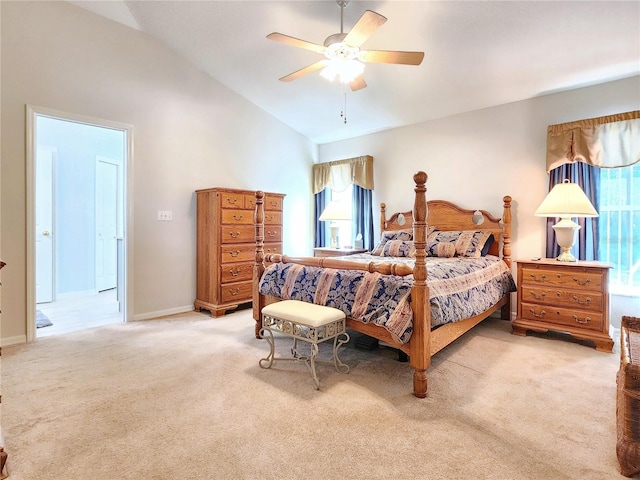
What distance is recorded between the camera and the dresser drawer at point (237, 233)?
159 inches

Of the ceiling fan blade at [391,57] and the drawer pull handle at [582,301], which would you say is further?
the drawer pull handle at [582,301]

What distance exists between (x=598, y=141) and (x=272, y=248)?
149 inches

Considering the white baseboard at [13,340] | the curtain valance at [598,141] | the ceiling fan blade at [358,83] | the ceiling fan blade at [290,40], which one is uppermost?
the ceiling fan blade at [290,40]

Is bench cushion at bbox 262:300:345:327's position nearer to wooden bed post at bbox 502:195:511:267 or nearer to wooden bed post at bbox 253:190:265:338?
wooden bed post at bbox 253:190:265:338

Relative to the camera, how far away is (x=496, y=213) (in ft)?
13.1

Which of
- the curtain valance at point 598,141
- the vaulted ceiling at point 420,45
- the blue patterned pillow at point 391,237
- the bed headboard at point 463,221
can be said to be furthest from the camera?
the blue patterned pillow at point 391,237

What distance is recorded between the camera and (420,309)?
6.83 feet

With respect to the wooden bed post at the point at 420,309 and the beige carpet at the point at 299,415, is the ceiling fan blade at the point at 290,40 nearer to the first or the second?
the wooden bed post at the point at 420,309

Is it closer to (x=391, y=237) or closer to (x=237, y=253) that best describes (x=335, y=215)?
(x=391, y=237)


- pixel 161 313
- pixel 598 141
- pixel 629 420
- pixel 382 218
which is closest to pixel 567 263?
pixel 598 141

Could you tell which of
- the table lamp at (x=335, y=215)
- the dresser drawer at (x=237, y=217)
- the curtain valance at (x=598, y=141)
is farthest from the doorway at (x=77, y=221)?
the curtain valance at (x=598, y=141)

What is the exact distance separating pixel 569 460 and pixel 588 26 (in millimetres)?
3025

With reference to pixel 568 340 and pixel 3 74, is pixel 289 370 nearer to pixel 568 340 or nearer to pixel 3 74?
pixel 568 340

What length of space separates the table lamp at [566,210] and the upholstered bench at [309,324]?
7.64 ft
